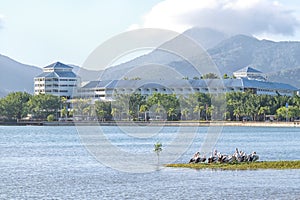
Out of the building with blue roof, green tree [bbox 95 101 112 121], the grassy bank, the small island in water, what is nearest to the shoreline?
green tree [bbox 95 101 112 121]

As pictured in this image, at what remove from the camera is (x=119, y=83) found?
610 ft

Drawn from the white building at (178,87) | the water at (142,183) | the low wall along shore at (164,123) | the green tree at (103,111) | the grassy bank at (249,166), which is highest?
the white building at (178,87)

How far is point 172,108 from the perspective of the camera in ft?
493

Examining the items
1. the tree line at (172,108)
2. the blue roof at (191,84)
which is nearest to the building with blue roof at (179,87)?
the blue roof at (191,84)

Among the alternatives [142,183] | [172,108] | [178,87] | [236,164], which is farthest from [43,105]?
[142,183]

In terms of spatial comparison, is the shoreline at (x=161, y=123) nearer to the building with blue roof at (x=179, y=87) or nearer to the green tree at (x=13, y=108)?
the green tree at (x=13, y=108)

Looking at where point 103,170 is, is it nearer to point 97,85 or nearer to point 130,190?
→ point 130,190

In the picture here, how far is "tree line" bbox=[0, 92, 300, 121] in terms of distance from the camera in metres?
151

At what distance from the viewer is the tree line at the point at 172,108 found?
151m

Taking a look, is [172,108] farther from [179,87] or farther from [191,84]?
[191,84]

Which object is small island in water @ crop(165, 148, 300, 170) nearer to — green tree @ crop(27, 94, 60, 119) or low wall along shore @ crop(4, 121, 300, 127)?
low wall along shore @ crop(4, 121, 300, 127)

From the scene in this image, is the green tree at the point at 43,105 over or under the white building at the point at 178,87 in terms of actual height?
under

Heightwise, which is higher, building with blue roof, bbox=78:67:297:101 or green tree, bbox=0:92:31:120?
building with blue roof, bbox=78:67:297:101

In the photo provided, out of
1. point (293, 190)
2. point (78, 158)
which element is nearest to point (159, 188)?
point (293, 190)
